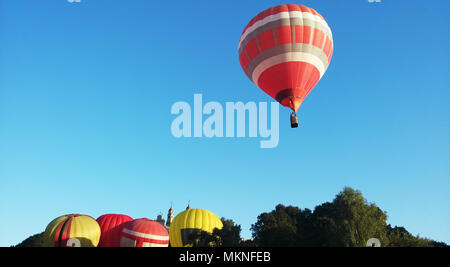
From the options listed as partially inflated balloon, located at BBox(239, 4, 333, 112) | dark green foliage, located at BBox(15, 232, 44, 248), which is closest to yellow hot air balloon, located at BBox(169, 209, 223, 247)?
dark green foliage, located at BBox(15, 232, 44, 248)

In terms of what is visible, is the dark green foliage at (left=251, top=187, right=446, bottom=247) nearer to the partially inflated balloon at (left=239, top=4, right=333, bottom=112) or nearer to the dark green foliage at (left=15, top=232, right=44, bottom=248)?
the partially inflated balloon at (left=239, top=4, right=333, bottom=112)

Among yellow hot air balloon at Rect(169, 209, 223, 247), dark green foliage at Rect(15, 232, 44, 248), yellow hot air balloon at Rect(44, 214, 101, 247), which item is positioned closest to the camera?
yellow hot air balloon at Rect(44, 214, 101, 247)

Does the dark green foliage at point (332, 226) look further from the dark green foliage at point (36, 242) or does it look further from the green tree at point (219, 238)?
the dark green foliage at point (36, 242)

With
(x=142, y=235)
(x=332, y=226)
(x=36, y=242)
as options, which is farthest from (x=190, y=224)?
(x=36, y=242)

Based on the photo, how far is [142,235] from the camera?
27938 mm

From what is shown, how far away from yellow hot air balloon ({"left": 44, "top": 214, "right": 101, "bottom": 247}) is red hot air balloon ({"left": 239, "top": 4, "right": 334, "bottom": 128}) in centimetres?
2125

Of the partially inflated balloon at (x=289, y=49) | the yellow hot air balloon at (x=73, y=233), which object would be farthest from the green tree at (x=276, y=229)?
the yellow hot air balloon at (x=73, y=233)

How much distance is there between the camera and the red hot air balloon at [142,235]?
27.9 metres

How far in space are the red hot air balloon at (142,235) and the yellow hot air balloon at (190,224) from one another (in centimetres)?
590

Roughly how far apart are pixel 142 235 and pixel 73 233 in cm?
619

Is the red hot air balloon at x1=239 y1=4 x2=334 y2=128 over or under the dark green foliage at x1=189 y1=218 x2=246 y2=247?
over

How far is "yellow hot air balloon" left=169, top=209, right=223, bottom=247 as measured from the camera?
1385 inches

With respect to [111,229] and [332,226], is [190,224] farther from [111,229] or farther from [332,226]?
[332,226]

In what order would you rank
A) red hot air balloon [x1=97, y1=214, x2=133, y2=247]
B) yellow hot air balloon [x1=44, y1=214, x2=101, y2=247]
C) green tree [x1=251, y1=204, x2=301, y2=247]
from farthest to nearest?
red hot air balloon [x1=97, y1=214, x2=133, y2=247]
green tree [x1=251, y1=204, x2=301, y2=247]
yellow hot air balloon [x1=44, y1=214, x2=101, y2=247]
